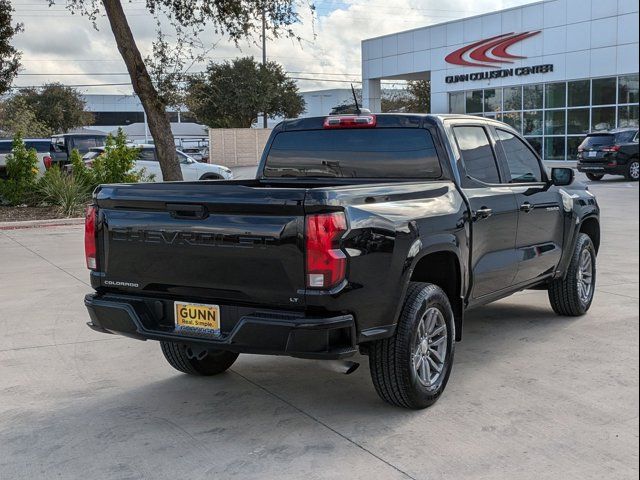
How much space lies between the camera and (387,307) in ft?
14.7

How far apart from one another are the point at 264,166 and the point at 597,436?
11.0ft

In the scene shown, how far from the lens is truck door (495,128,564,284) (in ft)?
20.5

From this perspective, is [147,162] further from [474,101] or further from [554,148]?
[474,101]

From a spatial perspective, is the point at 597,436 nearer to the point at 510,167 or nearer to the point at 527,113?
the point at 510,167

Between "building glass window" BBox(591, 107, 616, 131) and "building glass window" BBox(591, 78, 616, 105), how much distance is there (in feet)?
1.01

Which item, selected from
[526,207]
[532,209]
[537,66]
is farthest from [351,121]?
[537,66]

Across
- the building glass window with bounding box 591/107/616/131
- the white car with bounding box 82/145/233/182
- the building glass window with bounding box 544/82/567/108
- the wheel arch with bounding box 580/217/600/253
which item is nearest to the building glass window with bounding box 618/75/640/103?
the building glass window with bounding box 591/107/616/131

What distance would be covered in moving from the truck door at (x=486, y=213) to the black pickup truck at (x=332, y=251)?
0.02 metres

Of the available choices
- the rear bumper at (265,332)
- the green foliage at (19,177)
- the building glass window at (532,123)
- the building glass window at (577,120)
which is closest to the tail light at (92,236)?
the rear bumper at (265,332)

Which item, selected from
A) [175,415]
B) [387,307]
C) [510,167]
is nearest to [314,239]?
[387,307]

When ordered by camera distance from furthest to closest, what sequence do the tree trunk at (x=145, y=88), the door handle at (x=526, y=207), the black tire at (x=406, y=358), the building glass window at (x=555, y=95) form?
1. the building glass window at (x=555, y=95)
2. the tree trunk at (x=145, y=88)
3. the door handle at (x=526, y=207)
4. the black tire at (x=406, y=358)

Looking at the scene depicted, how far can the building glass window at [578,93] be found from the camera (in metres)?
34.6

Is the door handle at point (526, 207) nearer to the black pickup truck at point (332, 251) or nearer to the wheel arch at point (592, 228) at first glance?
Result: the black pickup truck at point (332, 251)

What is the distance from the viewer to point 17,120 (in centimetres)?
5078
